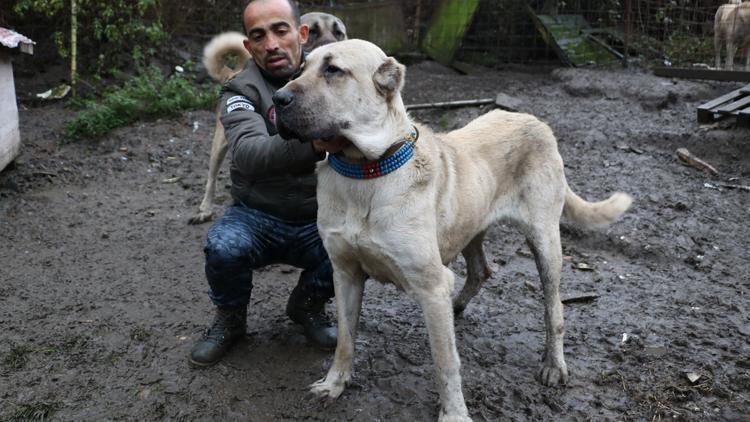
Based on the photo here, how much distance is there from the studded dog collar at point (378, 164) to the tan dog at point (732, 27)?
8.08 meters

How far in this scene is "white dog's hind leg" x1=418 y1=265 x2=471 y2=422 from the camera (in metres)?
2.30

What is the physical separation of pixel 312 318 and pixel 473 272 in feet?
3.06

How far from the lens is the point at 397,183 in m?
2.29

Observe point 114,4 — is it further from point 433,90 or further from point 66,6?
point 433,90

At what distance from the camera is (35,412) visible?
2500 millimetres

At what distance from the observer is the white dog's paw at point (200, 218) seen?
4.89 meters

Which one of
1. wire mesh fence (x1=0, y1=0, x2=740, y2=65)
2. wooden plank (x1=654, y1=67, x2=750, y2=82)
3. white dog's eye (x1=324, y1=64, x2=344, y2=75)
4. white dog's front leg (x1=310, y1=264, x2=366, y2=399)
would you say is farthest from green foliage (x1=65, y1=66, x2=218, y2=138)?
wooden plank (x1=654, y1=67, x2=750, y2=82)

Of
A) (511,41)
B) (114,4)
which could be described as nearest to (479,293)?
(114,4)

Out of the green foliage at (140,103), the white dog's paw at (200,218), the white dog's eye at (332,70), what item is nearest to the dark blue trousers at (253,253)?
the white dog's eye at (332,70)

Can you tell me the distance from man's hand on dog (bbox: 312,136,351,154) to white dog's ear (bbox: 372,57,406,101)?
0.23 m

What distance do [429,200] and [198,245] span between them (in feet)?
8.62

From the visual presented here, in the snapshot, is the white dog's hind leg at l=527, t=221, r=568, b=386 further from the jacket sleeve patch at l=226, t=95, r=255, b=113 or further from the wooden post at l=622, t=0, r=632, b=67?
the wooden post at l=622, t=0, r=632, b=67

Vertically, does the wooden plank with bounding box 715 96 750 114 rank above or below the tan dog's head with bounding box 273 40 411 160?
below

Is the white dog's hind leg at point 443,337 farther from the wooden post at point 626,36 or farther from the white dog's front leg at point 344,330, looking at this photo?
the wooden post at point 626,36
